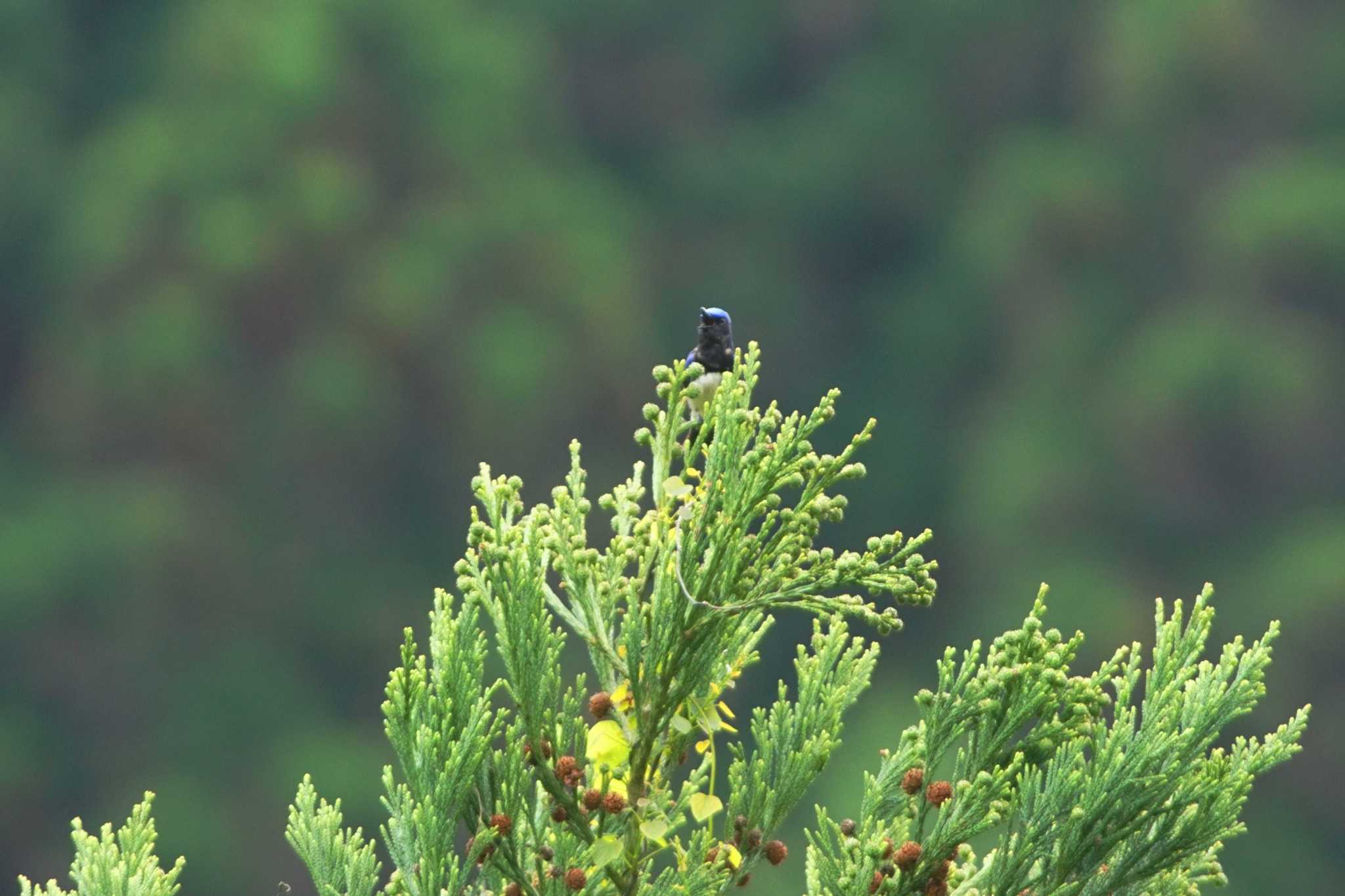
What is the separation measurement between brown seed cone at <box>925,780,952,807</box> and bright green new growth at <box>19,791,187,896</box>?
1689mm

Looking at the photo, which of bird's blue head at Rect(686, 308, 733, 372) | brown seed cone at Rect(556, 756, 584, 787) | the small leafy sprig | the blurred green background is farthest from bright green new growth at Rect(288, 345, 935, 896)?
the blurred green background

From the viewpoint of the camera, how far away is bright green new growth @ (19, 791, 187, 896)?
441 cm

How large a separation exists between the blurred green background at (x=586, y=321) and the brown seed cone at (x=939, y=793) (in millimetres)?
21866

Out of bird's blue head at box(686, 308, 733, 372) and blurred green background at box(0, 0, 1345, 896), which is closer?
bird's blue head at box(686, 308, 733, 372)

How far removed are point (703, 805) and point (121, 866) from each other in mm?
1344

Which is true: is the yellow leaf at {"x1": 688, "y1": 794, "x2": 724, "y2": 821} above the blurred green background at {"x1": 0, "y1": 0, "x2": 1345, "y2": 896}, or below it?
below

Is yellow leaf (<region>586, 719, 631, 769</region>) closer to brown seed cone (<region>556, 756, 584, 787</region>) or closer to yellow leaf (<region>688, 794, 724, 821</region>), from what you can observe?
brown seed cone (<region>556, 756, 584, 787</region>)

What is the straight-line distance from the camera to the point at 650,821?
13.7 feet

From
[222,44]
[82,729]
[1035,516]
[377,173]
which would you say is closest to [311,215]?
[377,173]

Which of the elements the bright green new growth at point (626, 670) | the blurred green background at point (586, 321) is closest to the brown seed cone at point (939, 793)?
the bright green new growth at point (626, 670)

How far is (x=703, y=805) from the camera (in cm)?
419

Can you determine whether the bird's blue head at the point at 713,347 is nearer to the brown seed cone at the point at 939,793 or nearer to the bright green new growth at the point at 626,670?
the bright green new growth at the point at 626,670

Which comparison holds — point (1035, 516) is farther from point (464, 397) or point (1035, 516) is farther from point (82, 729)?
point (82, 729)

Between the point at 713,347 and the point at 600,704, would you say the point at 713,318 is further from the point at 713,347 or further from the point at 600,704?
the point at 600,704
